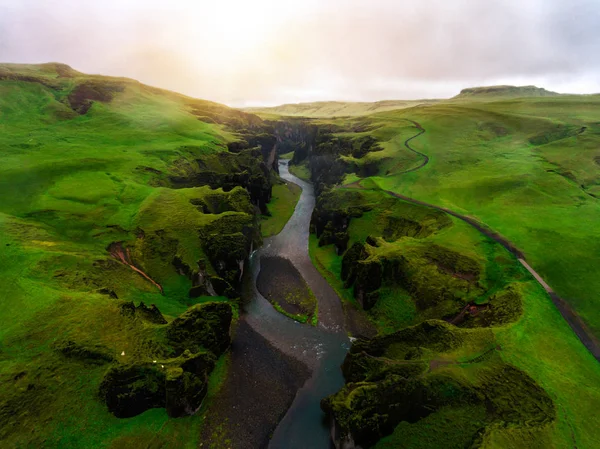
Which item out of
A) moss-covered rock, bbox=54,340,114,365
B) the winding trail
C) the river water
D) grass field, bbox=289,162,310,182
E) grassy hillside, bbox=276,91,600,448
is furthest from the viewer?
grass field, bbox=289,162,310,182

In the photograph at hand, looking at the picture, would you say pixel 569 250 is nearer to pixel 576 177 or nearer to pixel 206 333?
pixel 576 177

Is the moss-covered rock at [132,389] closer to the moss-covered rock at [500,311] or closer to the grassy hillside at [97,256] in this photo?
the grassy hillside at [97,256]

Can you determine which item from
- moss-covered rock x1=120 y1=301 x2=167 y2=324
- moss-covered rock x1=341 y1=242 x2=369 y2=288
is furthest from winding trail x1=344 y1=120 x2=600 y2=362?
moss-covered rock x1=120 y1=301 x2=167 y2=324

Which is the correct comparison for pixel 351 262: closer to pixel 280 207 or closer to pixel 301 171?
pixel 280 207

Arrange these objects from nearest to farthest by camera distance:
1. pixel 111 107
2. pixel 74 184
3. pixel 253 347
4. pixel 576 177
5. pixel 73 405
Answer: pixel 73 405 < pixel 253 347 < pixel 74 184 < pixel 576 177 < pixel 111 107

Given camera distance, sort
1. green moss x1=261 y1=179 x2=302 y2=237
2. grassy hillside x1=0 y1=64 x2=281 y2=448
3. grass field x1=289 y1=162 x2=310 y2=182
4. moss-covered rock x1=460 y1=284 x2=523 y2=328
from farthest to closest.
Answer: grass field x1=289 y1=162 x2=310 y2=182 → green moss x1=261 y1=179 x2=302 y2=237 → moss-covered rock x1=460 y1=284 x2=523 y2=328 → grassy hillside x1=0 y1=64 x2=281 y2=448

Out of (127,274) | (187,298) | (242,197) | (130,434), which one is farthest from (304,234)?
(130,434)

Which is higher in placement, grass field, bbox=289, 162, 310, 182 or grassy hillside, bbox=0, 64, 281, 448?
grassy hillside, bbox=0, 64, 281, 448

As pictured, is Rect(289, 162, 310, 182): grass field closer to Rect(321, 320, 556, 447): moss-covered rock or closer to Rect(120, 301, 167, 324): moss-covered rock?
Rect(120, 301, 167, 324): moss-covered rock
